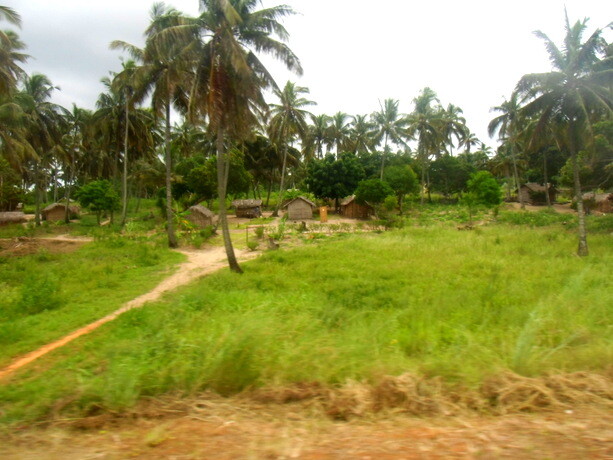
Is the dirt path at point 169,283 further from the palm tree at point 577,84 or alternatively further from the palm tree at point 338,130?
the palm tree at point 338,130

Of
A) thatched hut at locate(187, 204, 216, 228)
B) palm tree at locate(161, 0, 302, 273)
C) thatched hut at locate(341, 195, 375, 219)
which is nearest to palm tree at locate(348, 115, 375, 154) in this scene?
thatched hut at locate(341, 195, 375, 219)

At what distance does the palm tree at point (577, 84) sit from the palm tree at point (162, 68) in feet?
45.4

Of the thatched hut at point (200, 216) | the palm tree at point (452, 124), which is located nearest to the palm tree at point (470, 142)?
the palm tree at point (452, 124)

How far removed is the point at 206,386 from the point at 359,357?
1.71m

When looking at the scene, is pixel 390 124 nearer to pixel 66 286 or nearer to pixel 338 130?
pixel 338 130

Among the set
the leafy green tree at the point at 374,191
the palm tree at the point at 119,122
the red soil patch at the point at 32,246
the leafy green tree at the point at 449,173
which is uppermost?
the palm tree at the point at 119,122

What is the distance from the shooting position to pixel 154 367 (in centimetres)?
448

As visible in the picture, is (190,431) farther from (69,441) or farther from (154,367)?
(154,367)

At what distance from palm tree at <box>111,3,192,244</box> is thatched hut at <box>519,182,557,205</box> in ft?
135

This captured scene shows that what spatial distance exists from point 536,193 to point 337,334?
4928 centimetres

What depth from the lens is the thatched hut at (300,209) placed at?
38.0 meters

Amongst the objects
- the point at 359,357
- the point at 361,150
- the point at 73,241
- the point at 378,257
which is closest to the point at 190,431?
the point at 359,357

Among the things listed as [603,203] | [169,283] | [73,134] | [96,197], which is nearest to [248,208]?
[96,197]

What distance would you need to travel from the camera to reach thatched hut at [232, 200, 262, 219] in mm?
39112
